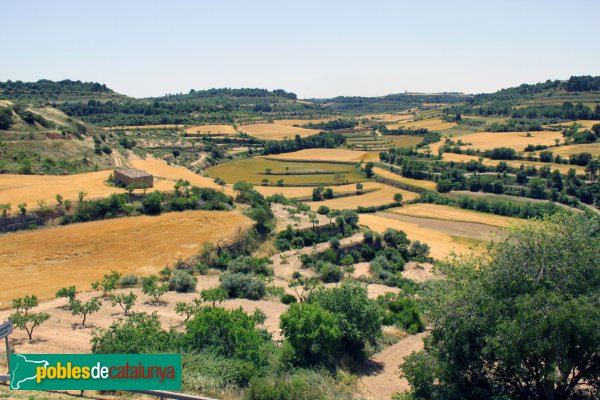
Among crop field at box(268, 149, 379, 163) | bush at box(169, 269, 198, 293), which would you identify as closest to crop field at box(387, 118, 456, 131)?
crop field at box(268, 149, 379, 163)

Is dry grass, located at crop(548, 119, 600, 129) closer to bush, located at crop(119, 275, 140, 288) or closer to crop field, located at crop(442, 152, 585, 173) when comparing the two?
crop field, located at crop(442, 152, 585, 173)

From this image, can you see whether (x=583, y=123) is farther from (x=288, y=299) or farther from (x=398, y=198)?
(x=288, y=299)

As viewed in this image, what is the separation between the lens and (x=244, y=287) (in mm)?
36594

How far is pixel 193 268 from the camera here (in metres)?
42.2

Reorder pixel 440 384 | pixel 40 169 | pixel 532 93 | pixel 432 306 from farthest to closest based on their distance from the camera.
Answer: pixel 532 93, pixel 40 169, pixel 432 306, pixel 440 384

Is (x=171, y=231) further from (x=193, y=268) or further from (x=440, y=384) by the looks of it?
(x=440, y=384)

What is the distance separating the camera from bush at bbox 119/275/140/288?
122 feet

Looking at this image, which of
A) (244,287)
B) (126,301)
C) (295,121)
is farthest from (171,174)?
(295,121)

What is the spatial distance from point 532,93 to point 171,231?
192 metres

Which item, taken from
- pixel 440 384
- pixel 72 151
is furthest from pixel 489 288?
pixel 72 151

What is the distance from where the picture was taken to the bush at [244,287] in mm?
36438

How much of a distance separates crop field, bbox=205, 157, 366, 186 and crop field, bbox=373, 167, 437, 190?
501 cm

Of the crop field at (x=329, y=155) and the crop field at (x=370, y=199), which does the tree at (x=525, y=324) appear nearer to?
the crop field at (x=370, y=199)

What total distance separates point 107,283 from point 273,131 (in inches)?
4806
